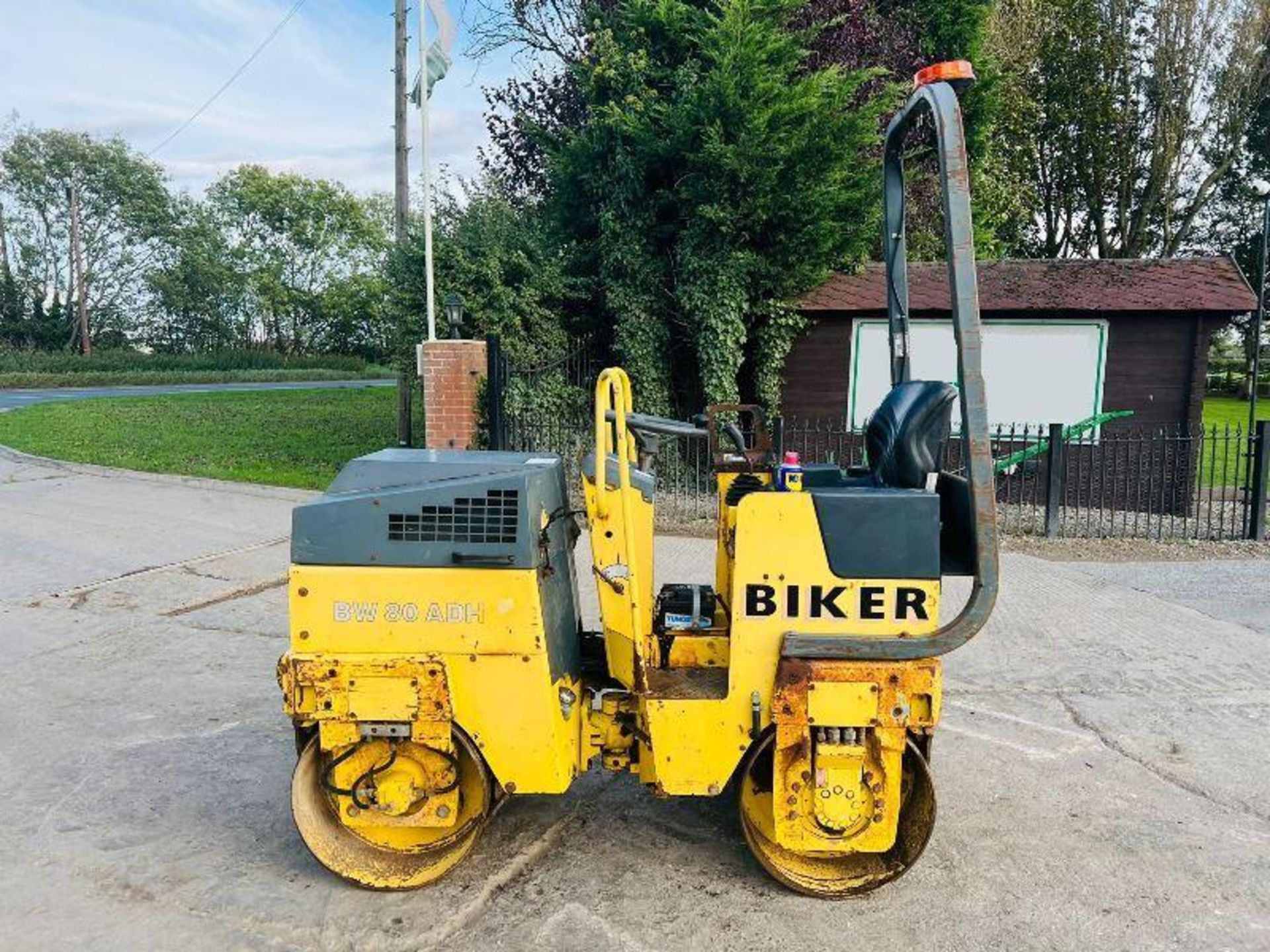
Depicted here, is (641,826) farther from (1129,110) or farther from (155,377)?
(155,377)

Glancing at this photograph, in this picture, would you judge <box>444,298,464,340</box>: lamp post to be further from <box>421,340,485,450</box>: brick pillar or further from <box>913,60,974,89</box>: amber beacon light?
<box>913,60,974,89</box>: amber beacon light

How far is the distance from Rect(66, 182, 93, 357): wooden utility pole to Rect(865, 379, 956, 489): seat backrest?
4607 cm

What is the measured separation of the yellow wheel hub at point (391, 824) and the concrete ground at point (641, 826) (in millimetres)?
91

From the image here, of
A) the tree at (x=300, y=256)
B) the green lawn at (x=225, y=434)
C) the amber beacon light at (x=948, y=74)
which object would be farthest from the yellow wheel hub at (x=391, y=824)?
the tree at (x=300, y=256)

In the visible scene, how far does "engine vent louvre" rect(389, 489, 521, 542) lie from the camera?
3158 mm

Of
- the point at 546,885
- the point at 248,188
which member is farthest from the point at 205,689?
the point at 248,188

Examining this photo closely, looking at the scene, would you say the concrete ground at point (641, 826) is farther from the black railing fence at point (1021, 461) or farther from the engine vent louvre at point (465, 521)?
the black railing fence at point (1021, 461)

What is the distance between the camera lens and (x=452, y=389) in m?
10.9

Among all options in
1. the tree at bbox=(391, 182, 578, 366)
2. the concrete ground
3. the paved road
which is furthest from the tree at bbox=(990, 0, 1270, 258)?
the paved road

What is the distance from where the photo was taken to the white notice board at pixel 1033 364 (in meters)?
12.0

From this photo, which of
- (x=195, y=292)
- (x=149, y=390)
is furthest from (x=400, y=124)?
(x=195, y=292)

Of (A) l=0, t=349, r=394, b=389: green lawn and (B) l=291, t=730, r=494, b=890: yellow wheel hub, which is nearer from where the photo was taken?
(B) l=291, t=730, r=494, b=890: yellow wheel hub

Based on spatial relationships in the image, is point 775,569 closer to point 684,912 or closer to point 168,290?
point 684,912

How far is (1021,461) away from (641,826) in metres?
9.08
